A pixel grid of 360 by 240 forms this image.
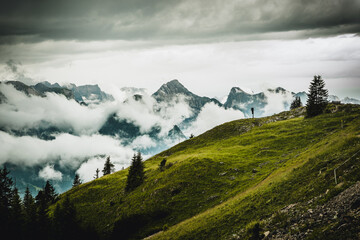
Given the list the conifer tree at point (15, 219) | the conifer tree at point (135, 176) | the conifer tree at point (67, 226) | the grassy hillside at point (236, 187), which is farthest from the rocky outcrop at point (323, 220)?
the conifer tree at point (135, 176)

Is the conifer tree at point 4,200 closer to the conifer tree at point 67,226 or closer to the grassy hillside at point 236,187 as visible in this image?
the conifer tree at point 67,226

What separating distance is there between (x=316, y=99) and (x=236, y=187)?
7580cm

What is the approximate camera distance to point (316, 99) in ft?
340

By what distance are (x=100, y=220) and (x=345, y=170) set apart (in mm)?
71319

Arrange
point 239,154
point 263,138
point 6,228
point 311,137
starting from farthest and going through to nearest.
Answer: point 263,138 < point 239,154 < point 311,137 < point 6,228

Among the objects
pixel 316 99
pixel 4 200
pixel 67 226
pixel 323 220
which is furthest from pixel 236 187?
pixel 316 99

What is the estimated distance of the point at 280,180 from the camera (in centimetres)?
3622

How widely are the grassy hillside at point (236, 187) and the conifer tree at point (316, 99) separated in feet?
14.9

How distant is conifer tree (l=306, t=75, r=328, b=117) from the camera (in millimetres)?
99856

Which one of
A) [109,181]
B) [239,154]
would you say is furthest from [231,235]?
[109,181]

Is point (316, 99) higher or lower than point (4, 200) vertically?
higher

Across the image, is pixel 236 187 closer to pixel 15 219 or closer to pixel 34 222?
pixel 34 222

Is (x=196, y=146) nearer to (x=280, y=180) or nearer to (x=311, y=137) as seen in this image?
(x=311, y=137)

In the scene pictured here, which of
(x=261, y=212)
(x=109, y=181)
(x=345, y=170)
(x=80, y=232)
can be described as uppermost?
(x=345, y=170)
